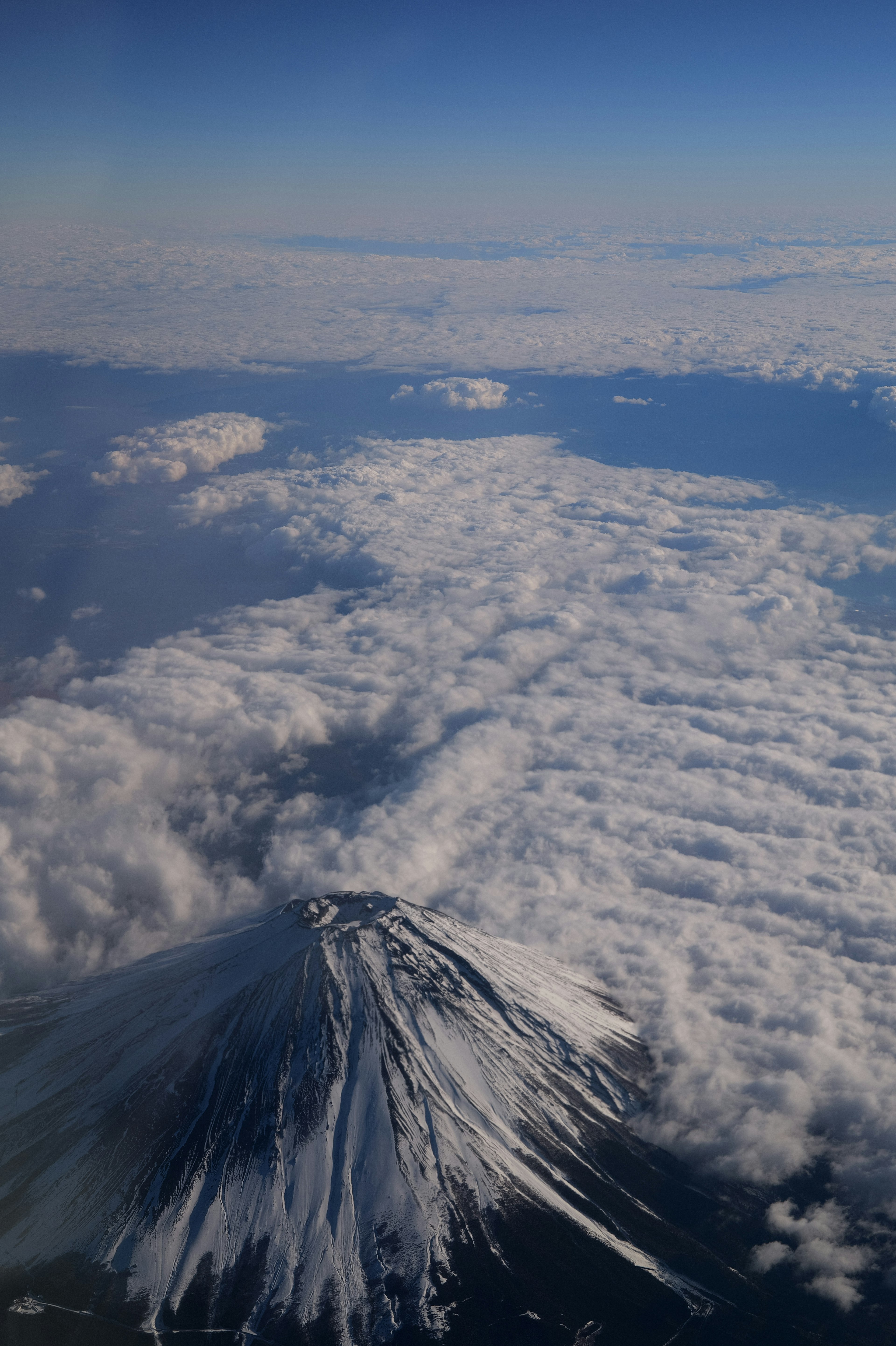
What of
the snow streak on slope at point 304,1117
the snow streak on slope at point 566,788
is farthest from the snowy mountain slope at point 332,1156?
the snow streak on slope at point 566,788

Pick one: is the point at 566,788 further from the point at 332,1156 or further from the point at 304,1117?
the point at 332,1156

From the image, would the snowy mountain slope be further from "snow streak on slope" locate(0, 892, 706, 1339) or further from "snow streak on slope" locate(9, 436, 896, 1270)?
"snow streak on slope" locate(9, 436, 896, 1270)

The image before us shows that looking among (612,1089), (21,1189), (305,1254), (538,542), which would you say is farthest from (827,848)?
(538,542)

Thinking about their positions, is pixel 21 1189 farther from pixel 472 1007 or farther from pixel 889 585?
pixel 889 585

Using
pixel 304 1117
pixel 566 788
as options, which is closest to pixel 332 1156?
pixel 304 1117

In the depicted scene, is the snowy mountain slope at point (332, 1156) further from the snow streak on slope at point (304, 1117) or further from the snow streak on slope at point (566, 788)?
the snow streak on slope at point (566, 788)

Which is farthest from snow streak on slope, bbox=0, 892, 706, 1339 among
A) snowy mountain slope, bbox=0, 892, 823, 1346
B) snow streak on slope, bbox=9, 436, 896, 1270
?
snow streak on slope, bbox=9, 436, 896, 1270

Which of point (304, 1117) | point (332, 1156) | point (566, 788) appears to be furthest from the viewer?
point (566, 788)
